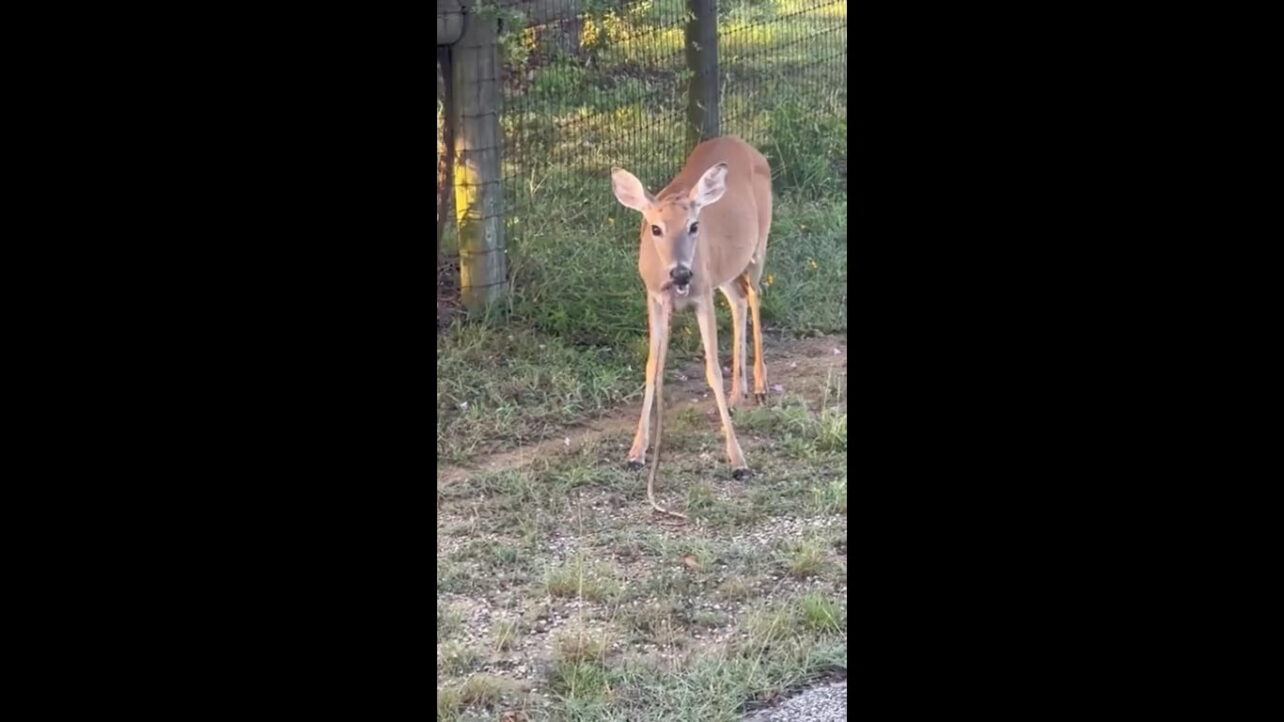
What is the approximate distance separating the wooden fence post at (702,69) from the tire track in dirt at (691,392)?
74 centimetres

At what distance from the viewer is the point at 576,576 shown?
400 cm

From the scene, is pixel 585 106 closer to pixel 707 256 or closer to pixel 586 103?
pixel 586 103

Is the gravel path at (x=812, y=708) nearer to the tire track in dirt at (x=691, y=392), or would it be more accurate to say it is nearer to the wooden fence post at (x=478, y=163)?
the tire track in dirt at (x=691, y=392)

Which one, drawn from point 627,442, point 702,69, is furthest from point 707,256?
point 702,69

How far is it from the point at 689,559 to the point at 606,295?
1338 mm

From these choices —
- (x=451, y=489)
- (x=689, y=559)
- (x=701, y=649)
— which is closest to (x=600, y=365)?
(x=451, y=489)

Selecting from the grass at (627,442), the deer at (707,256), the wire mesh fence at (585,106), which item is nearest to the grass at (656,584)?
the grass at (627,442)

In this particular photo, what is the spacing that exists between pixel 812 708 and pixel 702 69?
2555 millimetres

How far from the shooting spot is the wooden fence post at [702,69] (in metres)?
5.28

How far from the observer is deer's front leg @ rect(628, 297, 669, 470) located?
409cm

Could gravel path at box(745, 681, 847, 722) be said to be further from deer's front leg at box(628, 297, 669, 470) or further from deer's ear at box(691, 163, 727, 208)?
deer's ear at box(691, 163, 727, 208)

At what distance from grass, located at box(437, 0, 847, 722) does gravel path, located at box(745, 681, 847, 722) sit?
46 millimetres

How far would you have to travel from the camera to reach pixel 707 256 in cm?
418

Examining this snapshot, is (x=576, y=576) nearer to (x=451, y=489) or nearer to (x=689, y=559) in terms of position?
(x=689, y=559)
